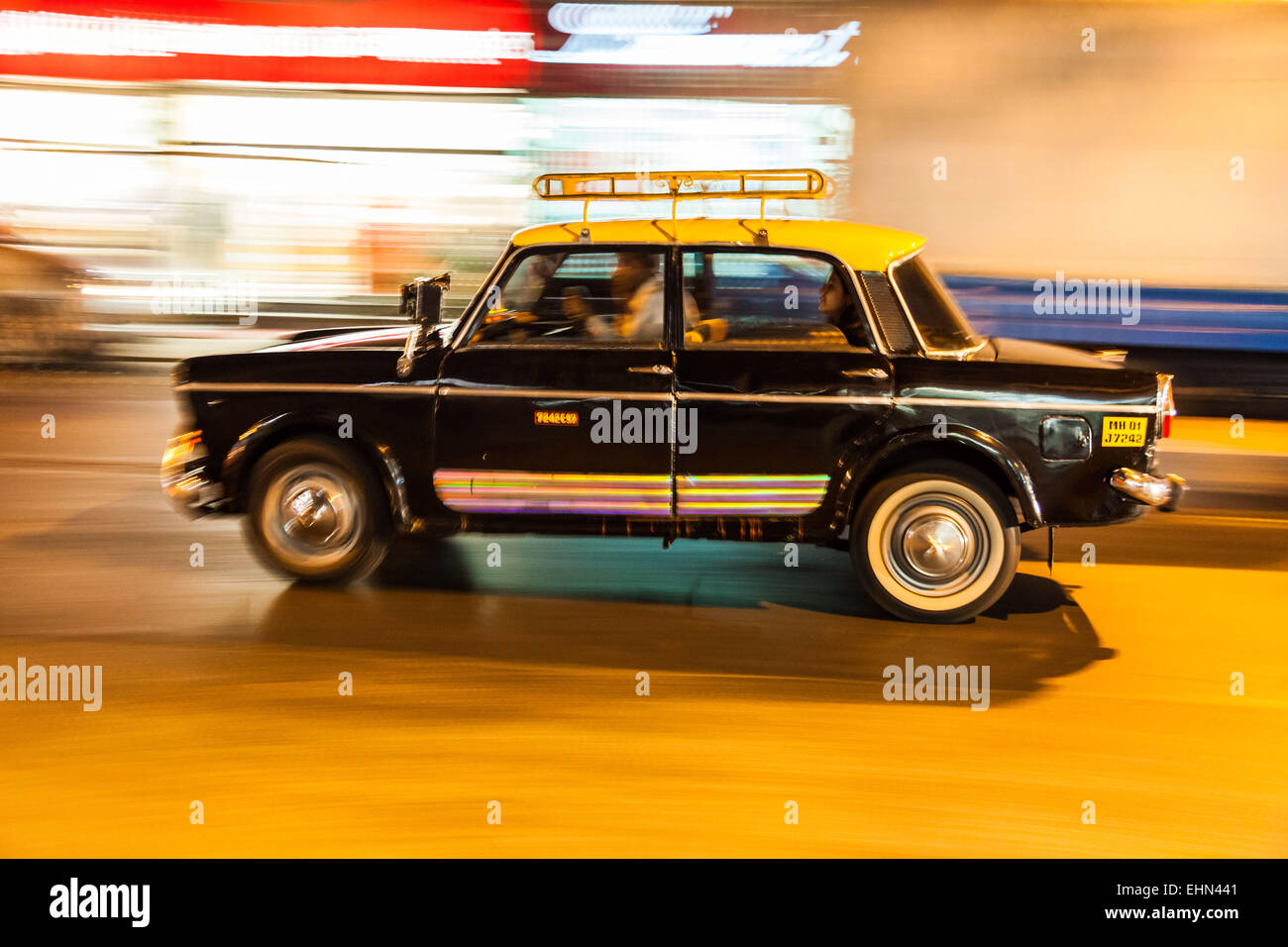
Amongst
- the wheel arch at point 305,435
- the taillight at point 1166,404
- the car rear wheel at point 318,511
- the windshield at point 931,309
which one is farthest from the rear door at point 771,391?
the car rear wheel at point 318,511

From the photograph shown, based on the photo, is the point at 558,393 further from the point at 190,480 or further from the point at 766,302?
the point at 190,480

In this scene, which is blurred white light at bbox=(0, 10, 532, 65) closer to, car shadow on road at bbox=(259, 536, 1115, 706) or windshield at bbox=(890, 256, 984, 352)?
car shadow on road at bbox=(259, 536, 1115, 706)

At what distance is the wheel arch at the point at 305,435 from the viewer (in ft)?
19.7

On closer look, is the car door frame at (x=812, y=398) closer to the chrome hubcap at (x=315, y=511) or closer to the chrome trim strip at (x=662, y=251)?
the chrome trim strip at (x=662, y=251)

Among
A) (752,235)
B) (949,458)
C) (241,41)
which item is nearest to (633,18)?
(241,41)

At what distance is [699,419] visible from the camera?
5.80 meters

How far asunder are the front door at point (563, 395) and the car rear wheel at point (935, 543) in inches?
36.9

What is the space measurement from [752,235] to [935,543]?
1593 mm

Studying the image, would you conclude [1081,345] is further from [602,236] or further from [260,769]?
[260,769]

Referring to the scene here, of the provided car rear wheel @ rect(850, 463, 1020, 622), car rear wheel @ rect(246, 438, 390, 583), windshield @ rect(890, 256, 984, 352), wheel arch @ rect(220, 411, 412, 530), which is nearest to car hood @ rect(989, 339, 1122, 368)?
windshield @ rect(890, 256, 984, 352)

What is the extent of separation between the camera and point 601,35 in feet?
36.1

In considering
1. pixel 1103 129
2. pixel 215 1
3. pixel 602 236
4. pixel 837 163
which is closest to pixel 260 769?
pixel 602 236

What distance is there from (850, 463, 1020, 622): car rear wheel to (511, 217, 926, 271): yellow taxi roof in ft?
3.24

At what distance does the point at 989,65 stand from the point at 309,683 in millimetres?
7771
